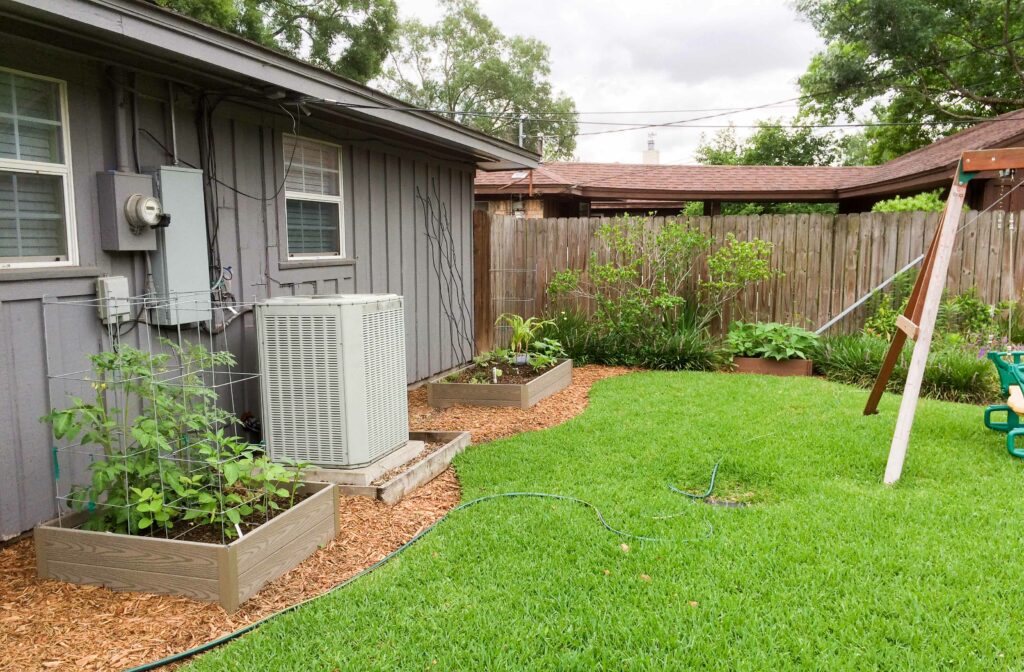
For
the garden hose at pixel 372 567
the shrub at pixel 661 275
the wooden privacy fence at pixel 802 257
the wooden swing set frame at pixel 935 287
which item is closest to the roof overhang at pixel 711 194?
the wooden privacy fence at pixel 802 257

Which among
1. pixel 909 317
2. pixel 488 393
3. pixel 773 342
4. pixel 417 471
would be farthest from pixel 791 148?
pixel 417 471

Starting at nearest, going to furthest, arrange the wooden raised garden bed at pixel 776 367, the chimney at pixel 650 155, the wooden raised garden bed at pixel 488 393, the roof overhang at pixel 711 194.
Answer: the wooden raised garden bed at pixel 488 393 < the wooden raised garden bed at pixel 776 367 < the roof overhang at pixel 711 194 < the chimney at pixel 650 155

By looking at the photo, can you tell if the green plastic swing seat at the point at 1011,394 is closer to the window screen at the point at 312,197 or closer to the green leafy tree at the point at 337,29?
the window screen at the point at 312,197

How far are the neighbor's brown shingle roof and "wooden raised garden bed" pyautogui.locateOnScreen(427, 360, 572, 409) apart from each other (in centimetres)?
690

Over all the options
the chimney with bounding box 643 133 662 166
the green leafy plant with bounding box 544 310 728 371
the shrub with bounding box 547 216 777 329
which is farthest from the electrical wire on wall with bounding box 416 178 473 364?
the chimney with bounding box 643 133 662 166

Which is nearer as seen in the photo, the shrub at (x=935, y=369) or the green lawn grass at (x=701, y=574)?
the green lawn grass at (x=701, y=574)

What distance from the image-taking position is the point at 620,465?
4590 mm

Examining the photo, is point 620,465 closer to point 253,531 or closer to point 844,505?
point 844,505

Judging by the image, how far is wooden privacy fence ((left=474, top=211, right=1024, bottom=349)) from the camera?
27.0 ft

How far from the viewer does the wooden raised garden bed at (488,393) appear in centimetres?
639

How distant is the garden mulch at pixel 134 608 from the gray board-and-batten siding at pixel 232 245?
0.63 m

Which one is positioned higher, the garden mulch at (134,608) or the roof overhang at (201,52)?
the roof overhang at (201,52)

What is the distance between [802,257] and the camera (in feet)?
28.9

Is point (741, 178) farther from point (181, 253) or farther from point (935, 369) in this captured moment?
point (181, 253)
